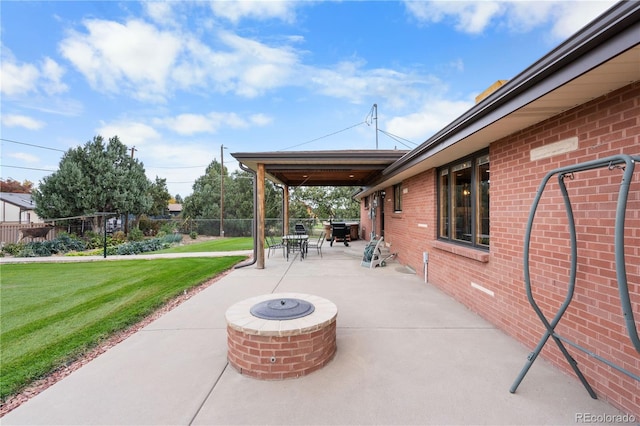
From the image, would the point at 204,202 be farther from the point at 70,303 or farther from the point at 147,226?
the point at 70,303

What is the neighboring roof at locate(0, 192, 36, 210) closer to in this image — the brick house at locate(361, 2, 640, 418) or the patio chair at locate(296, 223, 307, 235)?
the patio chair at locate(296, 223, 307, 235)

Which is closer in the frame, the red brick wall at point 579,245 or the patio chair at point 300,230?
the red brick wall at point 579,245

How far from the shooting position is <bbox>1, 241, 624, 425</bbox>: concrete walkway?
6.73 ft

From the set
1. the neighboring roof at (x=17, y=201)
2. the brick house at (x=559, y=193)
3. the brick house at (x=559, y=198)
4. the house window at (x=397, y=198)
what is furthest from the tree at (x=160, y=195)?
the brick house at (x=559, y=193)

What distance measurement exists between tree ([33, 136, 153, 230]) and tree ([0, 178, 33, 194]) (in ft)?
108

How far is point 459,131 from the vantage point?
12.1ft

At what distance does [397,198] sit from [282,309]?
286 inches

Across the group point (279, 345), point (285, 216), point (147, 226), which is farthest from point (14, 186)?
point (279, 345)

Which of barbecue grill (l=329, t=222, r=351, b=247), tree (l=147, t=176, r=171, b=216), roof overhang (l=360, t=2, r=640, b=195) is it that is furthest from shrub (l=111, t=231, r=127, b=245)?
roof overhang (l=360, t=2, r=640, b=195)

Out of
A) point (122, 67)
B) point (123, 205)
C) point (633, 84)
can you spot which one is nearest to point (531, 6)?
point (633, 84)

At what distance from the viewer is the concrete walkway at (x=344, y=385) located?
6.73 feet

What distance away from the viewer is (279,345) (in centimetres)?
255

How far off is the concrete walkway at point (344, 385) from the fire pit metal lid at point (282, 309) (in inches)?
21.7

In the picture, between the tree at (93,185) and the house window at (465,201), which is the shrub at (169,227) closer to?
the tree at (93,185)
